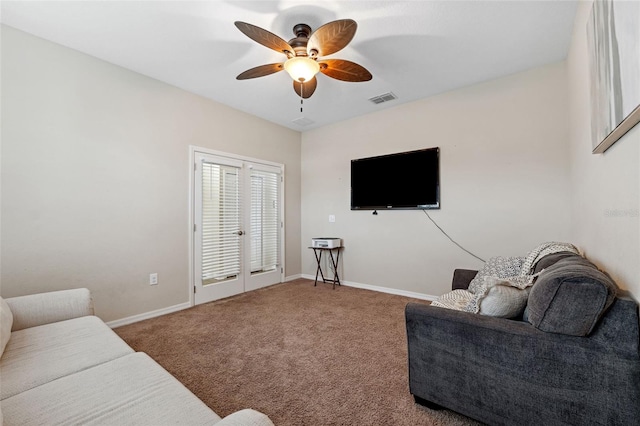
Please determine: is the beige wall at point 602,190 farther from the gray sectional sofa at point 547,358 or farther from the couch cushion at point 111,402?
the couch cushion at point 111,402

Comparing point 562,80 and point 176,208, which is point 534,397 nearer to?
point 562,80

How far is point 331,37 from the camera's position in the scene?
1996 mm

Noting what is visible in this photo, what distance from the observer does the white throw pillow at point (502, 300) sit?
136 cm

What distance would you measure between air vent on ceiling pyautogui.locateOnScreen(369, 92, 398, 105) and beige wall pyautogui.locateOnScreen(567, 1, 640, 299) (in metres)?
1.80

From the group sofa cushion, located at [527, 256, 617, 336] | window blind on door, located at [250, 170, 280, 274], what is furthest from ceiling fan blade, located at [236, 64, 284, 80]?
sofa cushion, located at [527, 256, 617, 336]

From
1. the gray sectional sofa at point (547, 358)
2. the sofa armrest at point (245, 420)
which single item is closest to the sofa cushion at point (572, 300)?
the gray sectional sofa at point (547, 358)

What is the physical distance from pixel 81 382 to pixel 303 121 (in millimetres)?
4218

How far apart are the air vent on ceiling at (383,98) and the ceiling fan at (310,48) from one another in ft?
4.12

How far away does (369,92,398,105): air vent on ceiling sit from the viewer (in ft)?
12.0

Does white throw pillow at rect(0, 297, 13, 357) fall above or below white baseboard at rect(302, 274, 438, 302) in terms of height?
above

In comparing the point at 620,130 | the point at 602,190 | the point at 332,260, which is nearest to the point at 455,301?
the point at 602,190

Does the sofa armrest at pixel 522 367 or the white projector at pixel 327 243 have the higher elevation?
the white projector at pixel 327 243

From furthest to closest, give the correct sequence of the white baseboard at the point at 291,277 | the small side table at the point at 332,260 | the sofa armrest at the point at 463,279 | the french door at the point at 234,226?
the white baseboard at the point at 291,277 → the small side table at the point at 332,260 → the french door at the point at 234,226 → the sofa armrest at the point at 463,279

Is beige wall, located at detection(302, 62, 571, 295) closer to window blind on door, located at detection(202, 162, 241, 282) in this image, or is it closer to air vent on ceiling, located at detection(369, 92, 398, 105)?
air vent on ceiling, located at detection(369, 92, 398, 105)
